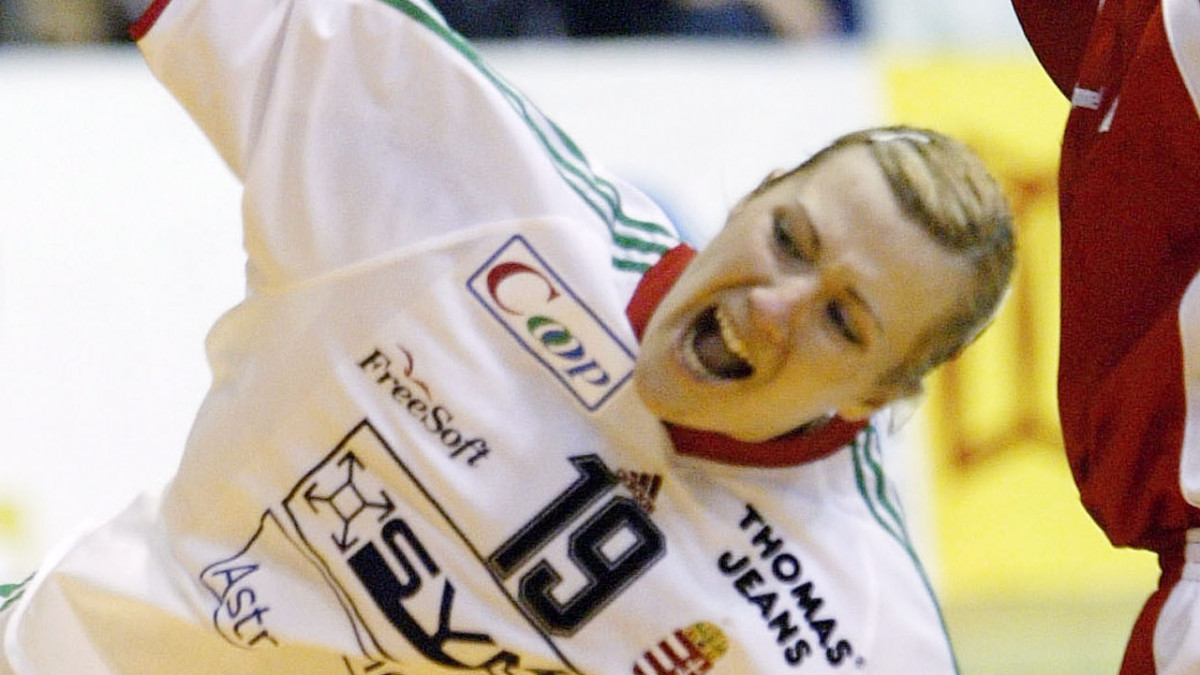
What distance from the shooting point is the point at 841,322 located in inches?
66.8

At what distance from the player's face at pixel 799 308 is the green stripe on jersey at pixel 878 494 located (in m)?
0.11

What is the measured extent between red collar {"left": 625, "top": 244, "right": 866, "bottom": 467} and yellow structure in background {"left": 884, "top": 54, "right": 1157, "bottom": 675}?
2.45 m

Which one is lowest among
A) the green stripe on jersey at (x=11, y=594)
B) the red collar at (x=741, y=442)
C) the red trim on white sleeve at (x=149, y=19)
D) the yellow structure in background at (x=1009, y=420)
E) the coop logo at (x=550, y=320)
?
the yellow structure in background at (x=1009, y=420)

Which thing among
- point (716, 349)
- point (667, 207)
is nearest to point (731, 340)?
point (716, 349)

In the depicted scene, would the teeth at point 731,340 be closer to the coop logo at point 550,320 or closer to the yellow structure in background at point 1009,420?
the coop logo at point 550,320

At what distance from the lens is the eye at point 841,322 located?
169 cm

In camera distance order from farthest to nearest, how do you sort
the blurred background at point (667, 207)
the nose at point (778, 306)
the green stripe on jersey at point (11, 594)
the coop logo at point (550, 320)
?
1. the blurred background at point (667, 207)
2. the green stripe on jersey at point (11, 594)
3. the coop logo at point (550, 320)
4. the nose at point (778, 306)

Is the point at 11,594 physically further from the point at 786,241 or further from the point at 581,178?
the point at 786,241

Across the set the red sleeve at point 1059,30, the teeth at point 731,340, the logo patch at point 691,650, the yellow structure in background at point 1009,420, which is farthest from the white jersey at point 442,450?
the yellow structure in background at point 1009,420

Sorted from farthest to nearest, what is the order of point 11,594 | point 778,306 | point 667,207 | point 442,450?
point 667,207 → point 11,594 → point 442,450 → point 778,306

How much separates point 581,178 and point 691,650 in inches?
21.3

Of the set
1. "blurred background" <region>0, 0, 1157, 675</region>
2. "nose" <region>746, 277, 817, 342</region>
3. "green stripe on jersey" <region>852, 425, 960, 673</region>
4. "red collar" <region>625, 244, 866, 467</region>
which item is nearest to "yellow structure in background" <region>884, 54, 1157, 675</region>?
"blurred background" <region>0, 0, 1157, 675</region>

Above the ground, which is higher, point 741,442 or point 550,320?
point 550,320

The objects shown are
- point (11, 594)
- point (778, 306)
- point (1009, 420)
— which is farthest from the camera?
point (1009, 420)
